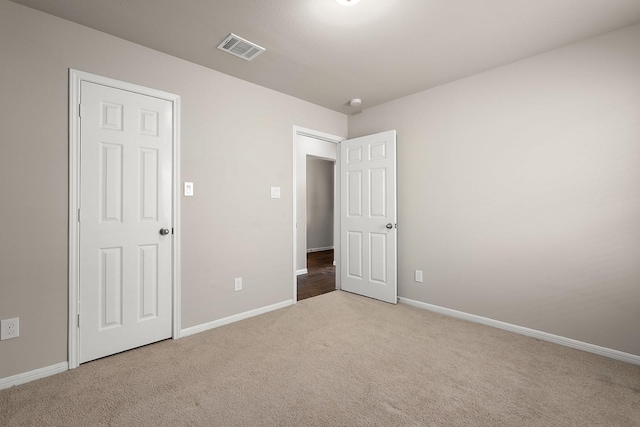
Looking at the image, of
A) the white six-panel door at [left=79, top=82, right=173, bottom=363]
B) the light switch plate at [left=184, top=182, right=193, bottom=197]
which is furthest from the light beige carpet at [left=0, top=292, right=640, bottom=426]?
the light switch plate at [left=184, top=182, right=193, bottom=197]

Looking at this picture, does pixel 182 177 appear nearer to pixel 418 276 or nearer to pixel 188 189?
pixel 188 189

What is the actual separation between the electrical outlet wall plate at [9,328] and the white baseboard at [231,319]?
3.46 ft

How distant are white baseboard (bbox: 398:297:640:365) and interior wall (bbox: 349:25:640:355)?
4 cm

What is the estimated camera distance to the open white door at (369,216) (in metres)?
3.48

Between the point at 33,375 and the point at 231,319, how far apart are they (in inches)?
55.6

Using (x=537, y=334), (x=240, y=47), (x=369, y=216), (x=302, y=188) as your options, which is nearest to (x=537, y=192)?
(x=537, y=334)

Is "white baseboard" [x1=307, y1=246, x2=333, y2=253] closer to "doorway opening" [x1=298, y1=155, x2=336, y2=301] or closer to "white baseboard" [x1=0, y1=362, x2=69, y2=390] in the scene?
"doorway opening" [x1=298, y1=155, x2=336, y2=301]

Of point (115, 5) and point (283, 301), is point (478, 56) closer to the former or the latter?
point (115, 5)

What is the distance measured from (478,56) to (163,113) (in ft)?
9.11

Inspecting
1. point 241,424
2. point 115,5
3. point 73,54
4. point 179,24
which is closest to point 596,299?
point 241,424

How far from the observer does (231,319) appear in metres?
2.91

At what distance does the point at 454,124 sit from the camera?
3.07 metres

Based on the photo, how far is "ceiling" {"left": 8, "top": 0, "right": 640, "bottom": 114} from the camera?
1.90 metres

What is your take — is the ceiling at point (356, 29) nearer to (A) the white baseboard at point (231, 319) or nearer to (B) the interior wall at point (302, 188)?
(B) the interior wall at point (302, 188)
